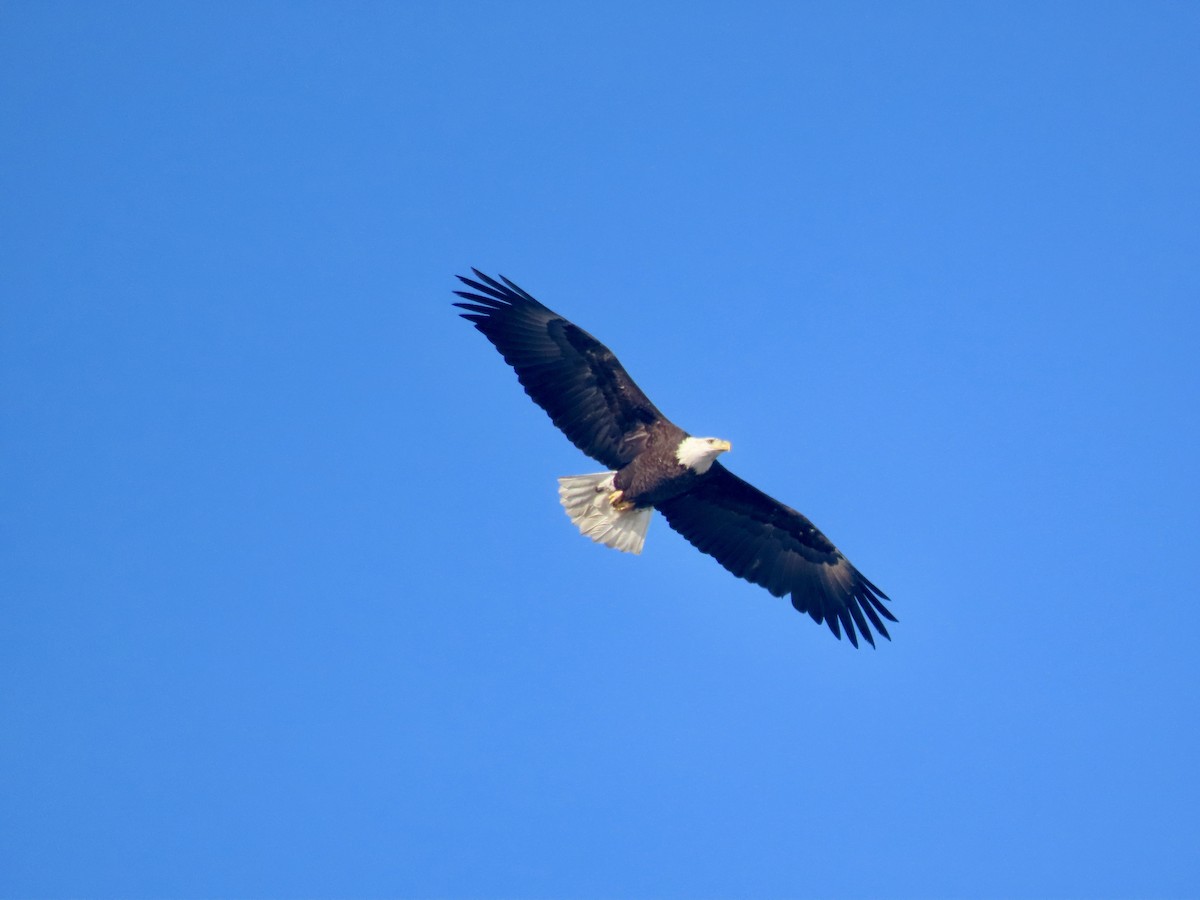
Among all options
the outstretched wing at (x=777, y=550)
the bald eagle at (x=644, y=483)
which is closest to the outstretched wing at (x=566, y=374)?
the bald eagle at (x=644, y=483)

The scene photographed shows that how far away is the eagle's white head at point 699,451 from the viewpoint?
11.7 meters

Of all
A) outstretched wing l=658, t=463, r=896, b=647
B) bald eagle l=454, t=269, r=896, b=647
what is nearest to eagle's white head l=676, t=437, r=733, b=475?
bald eagle l=454, t=269, r=896, b=647

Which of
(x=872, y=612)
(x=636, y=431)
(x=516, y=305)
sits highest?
(x=516, y=305)

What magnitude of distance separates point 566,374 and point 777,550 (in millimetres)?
2392

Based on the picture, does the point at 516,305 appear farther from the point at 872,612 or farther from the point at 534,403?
the point at 872,612

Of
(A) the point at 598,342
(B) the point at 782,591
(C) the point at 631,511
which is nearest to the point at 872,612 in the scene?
(B) the point at 782,591

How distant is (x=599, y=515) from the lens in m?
12.4

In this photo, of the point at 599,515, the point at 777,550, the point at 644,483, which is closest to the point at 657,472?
the point at 644,483

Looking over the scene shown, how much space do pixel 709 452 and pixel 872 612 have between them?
7.56 feet

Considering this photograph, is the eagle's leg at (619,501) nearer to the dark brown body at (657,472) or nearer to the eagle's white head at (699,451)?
the dark brown body at (657,472)

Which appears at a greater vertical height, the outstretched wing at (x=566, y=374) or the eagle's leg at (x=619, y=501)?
the outstretched wing at (x=566, y=374)

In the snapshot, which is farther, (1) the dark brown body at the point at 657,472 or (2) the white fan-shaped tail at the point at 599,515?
(2) the white fan-shaped tail at the point at 599,515

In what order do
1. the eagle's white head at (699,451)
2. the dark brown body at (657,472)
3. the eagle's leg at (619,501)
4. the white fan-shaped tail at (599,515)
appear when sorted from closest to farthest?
1. the eagle's white head at (699,451)
2. the dark brown body at (657,472)
3. the eagle's leg at (619,501)
4. the white fan-shaped tail at (599,515)

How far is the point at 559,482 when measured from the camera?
12438 millimetres
